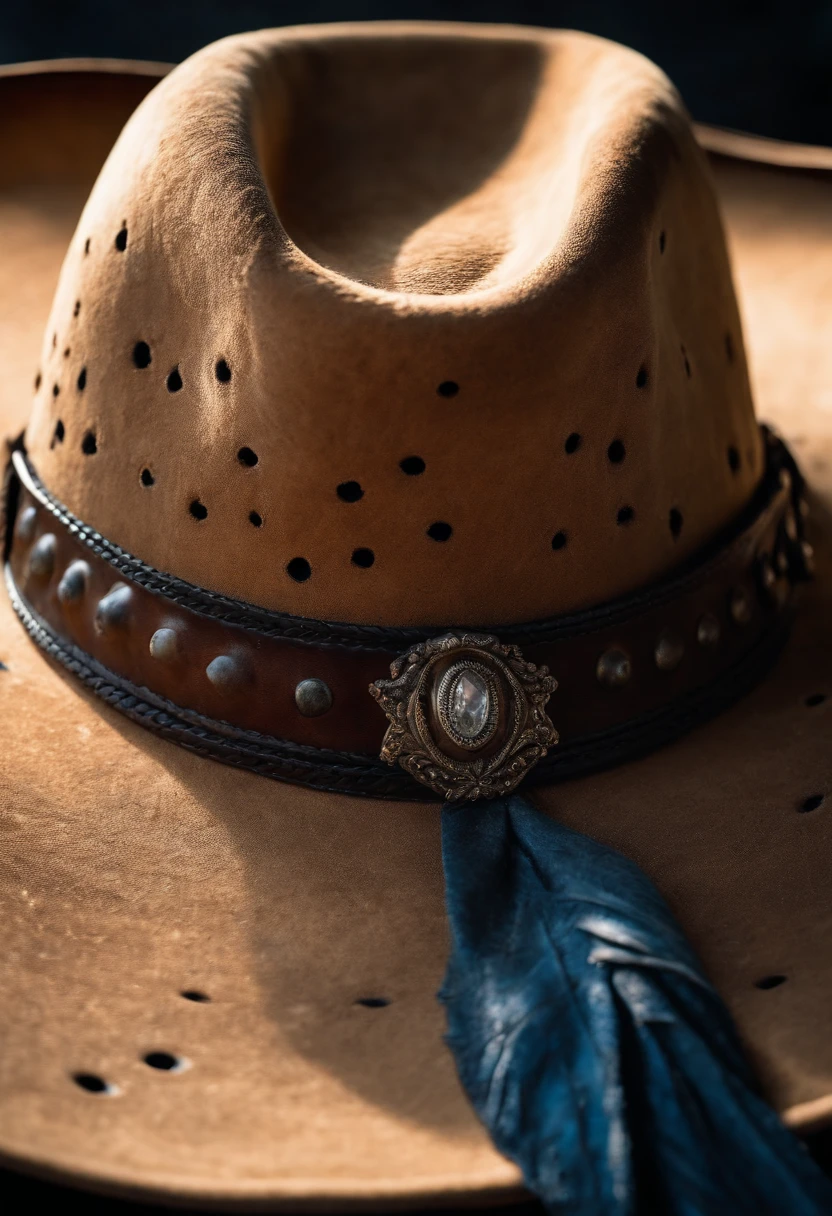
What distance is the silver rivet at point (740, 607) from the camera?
196 cm

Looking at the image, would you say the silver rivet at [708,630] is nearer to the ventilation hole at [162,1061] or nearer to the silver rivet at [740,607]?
the silver rivet at [740,607]

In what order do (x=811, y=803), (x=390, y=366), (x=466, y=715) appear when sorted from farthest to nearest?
(x=811, y=803) → (x=466, y=715) → (x=390, y=366)

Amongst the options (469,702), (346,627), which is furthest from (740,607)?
(346,627)

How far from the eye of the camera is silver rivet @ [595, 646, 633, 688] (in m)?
1.80

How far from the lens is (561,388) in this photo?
171 centimetres

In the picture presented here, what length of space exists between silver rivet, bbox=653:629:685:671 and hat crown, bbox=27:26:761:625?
0.08 metres

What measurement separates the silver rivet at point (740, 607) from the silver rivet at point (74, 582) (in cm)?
81

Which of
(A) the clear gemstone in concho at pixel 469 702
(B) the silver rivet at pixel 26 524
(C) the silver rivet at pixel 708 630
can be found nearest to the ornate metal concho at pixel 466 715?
(A) the clear gemstone in concho at pixel 469 702

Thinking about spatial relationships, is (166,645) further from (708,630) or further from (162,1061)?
(708,630)

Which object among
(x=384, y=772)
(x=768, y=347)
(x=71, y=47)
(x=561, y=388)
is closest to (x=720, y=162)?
(x=768, y=347)

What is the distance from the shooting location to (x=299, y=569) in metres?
1.75

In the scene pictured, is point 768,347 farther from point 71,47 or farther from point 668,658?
point 71,47

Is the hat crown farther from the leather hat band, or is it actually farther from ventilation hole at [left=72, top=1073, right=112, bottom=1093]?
ventilation hole at [left=72, top=1073, right=112, bottom=1093]

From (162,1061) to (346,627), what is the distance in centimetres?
51
